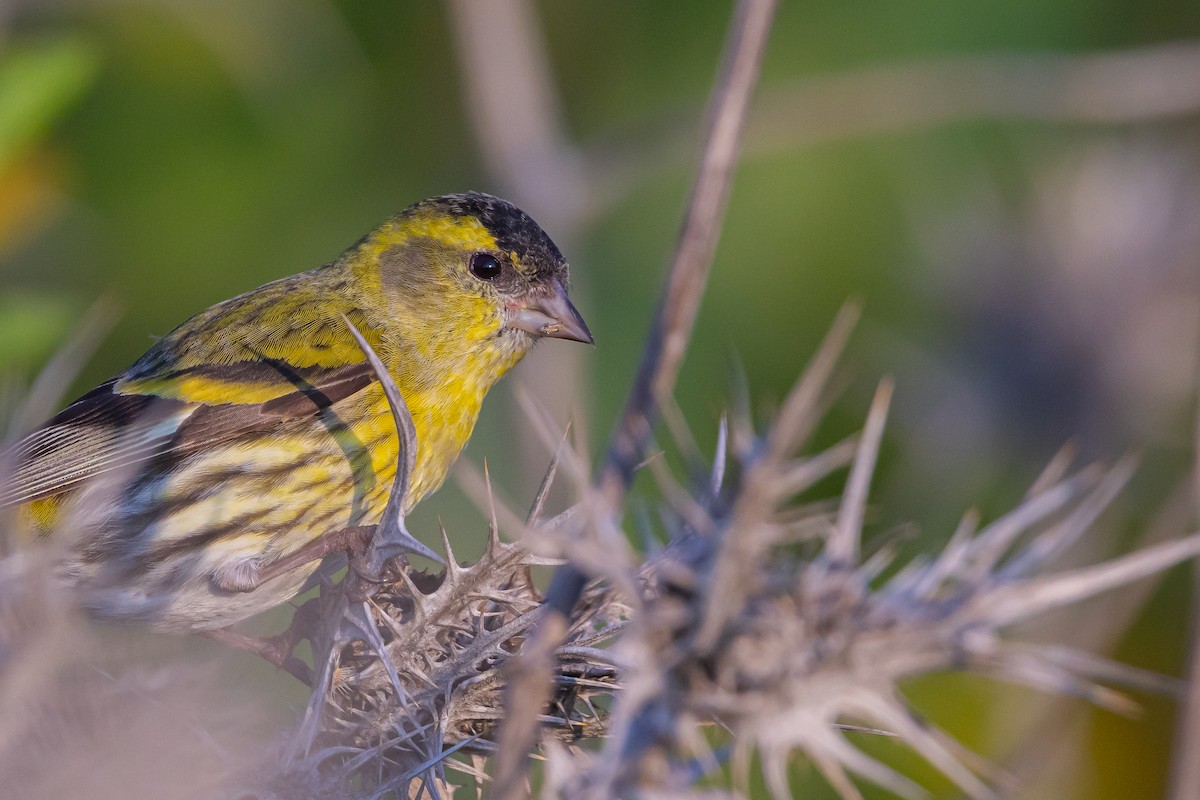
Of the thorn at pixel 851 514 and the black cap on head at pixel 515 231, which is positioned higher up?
the thorn at pixel 851 514

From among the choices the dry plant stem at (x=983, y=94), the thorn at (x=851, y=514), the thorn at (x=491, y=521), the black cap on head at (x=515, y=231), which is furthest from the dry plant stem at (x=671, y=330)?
the black cap on head at (x=515, y=231)

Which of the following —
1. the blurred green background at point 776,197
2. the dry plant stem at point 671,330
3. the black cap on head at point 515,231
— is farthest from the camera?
the black cap on head at point 515,231

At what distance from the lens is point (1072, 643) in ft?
10.2

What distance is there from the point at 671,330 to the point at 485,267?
293 cm

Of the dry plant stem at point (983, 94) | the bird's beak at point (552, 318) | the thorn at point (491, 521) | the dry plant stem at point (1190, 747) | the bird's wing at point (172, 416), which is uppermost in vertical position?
the thorn at point (491, 521)

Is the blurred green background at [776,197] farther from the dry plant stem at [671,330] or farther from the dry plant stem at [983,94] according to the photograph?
the dry plant stem at [671,330]

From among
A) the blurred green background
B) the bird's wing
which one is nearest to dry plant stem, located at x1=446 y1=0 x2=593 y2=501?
the blurred green background

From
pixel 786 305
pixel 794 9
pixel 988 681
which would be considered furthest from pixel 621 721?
pixel 794 9

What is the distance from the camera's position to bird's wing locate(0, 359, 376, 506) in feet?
12.0

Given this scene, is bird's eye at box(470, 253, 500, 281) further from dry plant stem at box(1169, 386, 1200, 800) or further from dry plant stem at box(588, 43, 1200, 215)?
dry plant stem at box(1169, 386, 1200, 800)

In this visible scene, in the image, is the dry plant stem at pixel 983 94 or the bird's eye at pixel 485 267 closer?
the dry plant stem at pixel 983 94

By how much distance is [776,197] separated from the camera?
6.00 meters

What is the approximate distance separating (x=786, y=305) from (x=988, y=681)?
6.57ft

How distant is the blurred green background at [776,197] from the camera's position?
3.90 m
